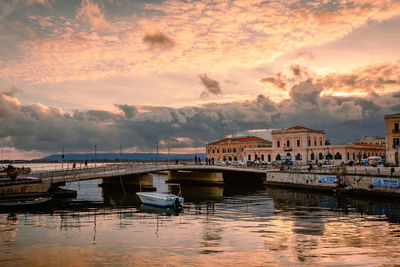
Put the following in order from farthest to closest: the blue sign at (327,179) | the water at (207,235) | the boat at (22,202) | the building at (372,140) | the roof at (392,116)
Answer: the building at (372,140), the roof at (392,116), the blue sign at (327,179), the boat at (22,202), the water at (207,235)

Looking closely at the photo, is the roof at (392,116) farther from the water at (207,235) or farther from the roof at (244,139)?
the roof at (244,139)

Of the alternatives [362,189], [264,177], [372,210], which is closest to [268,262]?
[372,210]

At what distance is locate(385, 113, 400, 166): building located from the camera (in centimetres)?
8644

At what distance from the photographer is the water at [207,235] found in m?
23.7

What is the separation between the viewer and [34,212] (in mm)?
45094

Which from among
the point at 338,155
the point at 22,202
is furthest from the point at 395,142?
the point at 22,202

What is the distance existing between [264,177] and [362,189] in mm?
33857

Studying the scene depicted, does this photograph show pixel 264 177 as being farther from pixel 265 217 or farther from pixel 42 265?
pixel 42 265

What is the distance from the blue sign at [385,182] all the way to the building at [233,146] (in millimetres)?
80299

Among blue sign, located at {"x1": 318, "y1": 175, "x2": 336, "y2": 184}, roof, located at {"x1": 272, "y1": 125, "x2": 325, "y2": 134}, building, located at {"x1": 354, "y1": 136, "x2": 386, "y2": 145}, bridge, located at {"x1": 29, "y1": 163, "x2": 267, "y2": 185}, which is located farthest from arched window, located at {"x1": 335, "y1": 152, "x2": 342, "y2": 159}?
building, located at {"x1": 354, "y1": 136, "x2": 386, "y2": 145}

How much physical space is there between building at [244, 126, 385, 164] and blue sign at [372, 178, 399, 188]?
181 ft

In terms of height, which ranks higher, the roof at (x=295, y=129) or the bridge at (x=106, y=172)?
the roof at (x=295, y=129)

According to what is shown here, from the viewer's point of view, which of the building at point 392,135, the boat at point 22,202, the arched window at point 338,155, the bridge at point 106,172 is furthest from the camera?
the arched window at point 338,155

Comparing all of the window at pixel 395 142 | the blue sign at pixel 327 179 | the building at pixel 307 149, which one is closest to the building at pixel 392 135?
the window at pixel 395 142
